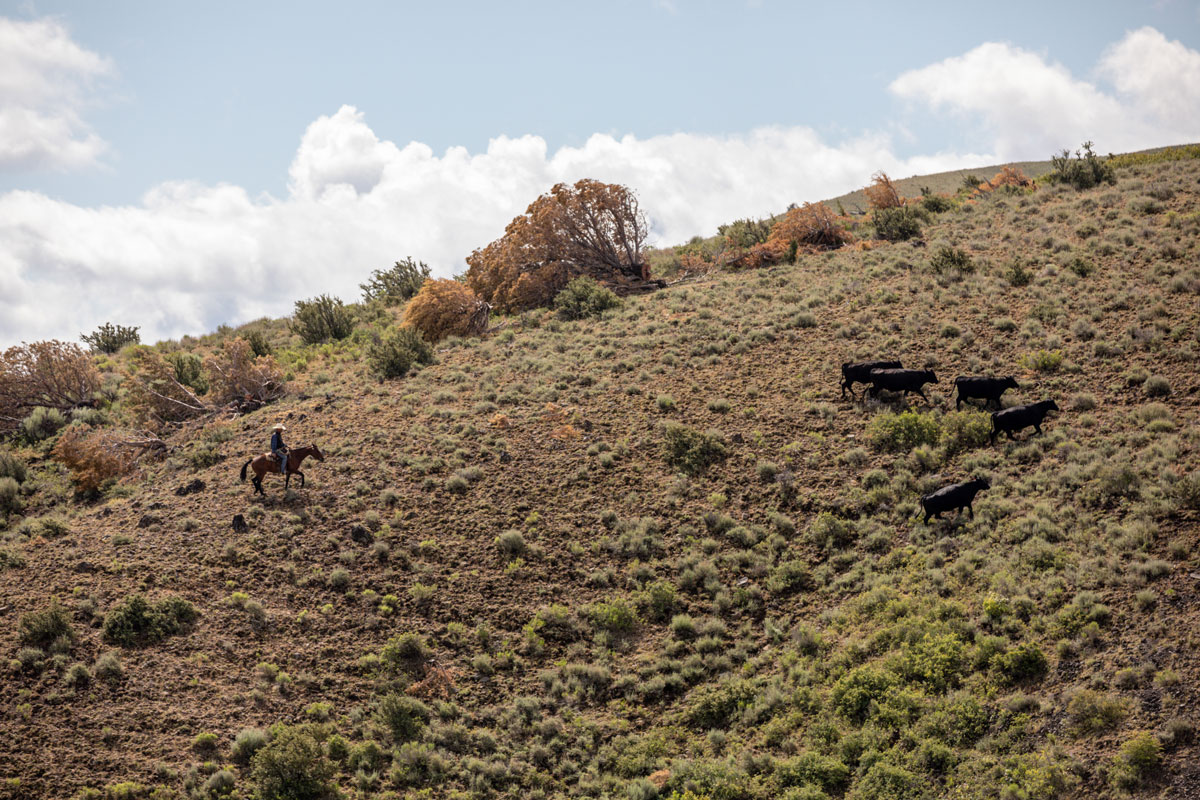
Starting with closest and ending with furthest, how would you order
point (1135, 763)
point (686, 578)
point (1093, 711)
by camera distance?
point (1135, 763), point (1093, 711), point (686, 578)

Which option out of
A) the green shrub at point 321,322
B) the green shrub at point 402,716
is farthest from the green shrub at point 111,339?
the green shrub at point 402,716

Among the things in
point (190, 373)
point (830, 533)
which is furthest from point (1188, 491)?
point (190, 373)

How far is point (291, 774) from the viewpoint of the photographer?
12.1 meters

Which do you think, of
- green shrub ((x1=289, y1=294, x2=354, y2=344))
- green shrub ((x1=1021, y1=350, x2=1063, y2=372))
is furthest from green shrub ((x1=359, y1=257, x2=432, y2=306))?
green shrub ((x1=1021, y1=350, x2=1063, y2=372))

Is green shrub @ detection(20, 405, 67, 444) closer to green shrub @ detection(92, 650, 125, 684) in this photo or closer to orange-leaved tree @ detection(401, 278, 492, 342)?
orange-leaved tree @ detection(401, 278, 492, 342)

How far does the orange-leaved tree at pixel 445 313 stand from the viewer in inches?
1310

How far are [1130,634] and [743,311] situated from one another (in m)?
18.6

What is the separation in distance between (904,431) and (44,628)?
18.0 meters

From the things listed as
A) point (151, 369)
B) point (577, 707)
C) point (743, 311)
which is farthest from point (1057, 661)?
point (151, 369)

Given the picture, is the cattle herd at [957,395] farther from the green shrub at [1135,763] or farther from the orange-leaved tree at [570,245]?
the orange-leaved tree at [570,245]

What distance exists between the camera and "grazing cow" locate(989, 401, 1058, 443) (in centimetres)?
1752

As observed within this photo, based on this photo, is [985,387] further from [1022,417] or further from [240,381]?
[240,381]

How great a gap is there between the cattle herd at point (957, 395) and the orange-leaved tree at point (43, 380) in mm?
26413

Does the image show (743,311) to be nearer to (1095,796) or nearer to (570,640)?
(570,640)
